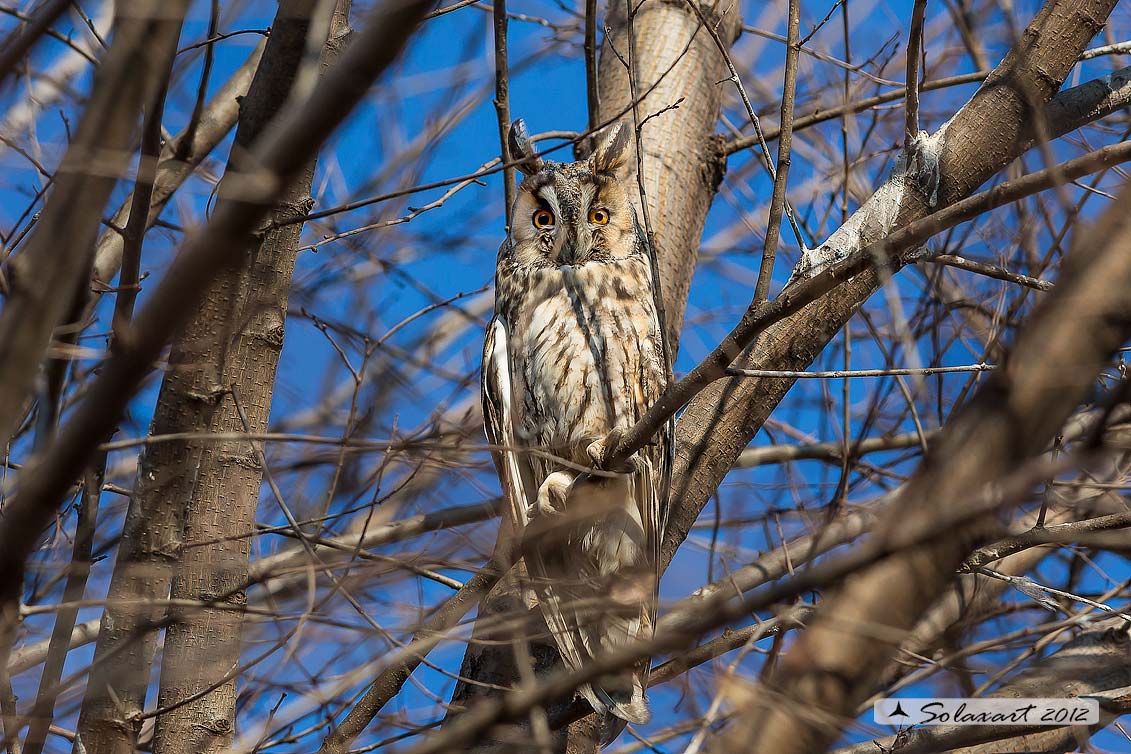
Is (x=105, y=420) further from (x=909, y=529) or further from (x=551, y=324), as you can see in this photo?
(x=551, y=324)

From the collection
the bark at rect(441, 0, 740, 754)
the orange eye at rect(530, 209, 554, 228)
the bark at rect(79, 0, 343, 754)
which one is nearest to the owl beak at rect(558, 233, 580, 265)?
the orange eye at rect(530, 209, 554, 228)

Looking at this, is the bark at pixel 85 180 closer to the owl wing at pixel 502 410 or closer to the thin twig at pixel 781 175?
the thin twig at pixel 781 175

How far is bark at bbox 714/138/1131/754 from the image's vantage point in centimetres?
103

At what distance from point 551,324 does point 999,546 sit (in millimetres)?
1578

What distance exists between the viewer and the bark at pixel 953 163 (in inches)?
107

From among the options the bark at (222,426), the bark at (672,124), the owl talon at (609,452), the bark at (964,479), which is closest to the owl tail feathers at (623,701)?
the bark at (672,124)

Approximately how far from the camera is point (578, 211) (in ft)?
11.6

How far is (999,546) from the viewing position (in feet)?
8.04

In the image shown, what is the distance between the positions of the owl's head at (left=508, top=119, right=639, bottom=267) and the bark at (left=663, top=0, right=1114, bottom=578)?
87cm

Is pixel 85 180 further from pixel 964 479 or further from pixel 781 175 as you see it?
pixel 781 175

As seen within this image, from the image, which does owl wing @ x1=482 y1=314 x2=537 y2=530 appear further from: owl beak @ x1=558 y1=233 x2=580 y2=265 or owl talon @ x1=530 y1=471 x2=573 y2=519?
owl beak @ x1=558 y1=233 x2=580 y2=265

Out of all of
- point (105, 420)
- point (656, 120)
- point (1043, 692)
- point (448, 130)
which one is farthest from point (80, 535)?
point (656, 120)

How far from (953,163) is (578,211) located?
4.18 ft

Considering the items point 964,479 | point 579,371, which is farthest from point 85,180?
point 579,371
